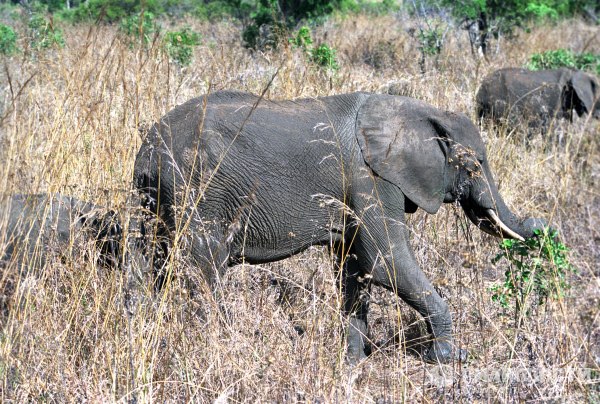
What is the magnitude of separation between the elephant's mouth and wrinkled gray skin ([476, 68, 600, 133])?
15.6 feet

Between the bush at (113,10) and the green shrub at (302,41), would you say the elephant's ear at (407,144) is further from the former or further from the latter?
the bush at (113,10)

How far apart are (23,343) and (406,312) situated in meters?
2.23

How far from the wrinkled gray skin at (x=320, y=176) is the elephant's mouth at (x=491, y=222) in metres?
0.15

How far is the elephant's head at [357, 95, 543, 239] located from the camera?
4.32 meters

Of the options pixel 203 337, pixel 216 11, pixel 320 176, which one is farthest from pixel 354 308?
pixel 216 11

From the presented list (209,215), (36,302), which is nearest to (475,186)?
(209,215)

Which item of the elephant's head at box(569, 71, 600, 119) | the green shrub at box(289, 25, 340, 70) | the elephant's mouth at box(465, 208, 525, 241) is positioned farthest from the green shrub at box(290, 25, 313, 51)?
the elephant's mouth at box(465, 208, 525, 241)

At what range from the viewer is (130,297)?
3486 millimetres

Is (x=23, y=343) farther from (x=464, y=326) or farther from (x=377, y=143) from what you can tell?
(x=464, y=326)

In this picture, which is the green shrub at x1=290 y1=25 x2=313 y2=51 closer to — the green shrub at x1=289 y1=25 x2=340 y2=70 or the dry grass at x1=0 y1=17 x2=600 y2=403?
the green shrub at x1=289 y1=25 x2=340 y2=70

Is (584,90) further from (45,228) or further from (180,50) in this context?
(45,228)

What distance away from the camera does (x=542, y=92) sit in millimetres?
10258

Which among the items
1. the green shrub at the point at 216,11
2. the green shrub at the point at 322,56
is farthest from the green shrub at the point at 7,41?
the green shrub at the point at 216,11

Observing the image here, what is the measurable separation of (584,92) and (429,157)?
22.3 feet
